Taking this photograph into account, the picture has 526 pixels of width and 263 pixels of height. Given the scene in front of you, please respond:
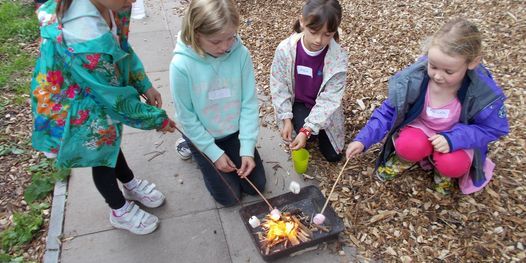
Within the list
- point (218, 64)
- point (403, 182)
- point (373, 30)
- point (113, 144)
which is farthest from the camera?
point (373, 30)

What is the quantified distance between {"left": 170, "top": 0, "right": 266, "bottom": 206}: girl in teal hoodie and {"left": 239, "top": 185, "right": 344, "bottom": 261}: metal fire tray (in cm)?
19

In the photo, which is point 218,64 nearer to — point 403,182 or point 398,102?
point 398,102

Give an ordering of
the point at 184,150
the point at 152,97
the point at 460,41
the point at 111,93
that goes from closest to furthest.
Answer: the point at 111,93
the point at 460,41
the point at 152,97
the point at 184,150

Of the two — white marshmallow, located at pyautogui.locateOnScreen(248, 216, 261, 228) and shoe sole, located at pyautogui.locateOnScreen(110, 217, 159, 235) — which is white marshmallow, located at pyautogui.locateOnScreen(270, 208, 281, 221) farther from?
shoe sole, located at pyautogui.locateOnScreen(110, 217, 159, 235)

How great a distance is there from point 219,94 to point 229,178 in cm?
62

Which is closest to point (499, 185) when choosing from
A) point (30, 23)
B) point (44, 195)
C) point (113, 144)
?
point (113, 144)

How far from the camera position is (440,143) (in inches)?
93.1

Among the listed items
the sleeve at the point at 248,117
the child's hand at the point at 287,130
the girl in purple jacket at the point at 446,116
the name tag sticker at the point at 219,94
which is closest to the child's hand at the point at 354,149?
the girl in purple jacket at the point at 446,116

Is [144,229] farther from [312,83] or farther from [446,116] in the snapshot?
[446,116]

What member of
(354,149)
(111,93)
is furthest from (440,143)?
(111,93)

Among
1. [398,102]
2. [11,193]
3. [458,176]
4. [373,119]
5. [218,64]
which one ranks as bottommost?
[11,193]

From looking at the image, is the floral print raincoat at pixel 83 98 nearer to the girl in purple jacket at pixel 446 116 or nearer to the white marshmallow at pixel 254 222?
the white marshmallow at pixel 254 222

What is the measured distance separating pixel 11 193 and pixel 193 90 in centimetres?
165

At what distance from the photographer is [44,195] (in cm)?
280
